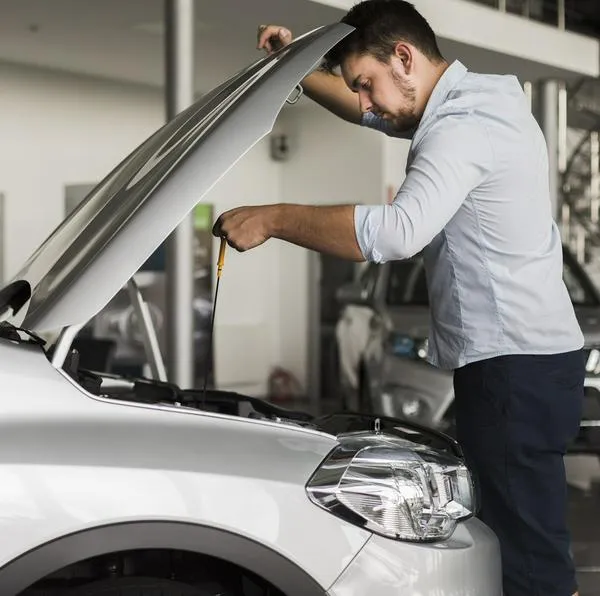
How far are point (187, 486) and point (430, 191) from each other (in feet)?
3.11

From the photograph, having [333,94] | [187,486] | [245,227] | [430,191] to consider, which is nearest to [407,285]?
[333,94]

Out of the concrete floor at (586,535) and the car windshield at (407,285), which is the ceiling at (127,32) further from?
the concrete floor at (586,535)

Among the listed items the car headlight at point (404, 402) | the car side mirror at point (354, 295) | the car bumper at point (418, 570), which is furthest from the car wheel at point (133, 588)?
the car side mirror at point (354, 295)

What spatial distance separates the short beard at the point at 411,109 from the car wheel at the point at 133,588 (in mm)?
1364

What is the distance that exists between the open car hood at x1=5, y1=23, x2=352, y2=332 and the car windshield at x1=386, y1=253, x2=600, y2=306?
13.9ft

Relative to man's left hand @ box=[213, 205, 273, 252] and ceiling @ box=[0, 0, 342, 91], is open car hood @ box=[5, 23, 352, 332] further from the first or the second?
ceiling @ box=[0, 0, 342, 91]

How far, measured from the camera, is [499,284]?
281cm

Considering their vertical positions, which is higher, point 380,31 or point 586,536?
point 380,31

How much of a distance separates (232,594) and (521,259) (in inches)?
45.6

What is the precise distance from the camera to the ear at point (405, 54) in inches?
107

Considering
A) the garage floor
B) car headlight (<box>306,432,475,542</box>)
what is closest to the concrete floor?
the garage floor

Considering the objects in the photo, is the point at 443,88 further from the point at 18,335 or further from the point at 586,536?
the point at 586,536

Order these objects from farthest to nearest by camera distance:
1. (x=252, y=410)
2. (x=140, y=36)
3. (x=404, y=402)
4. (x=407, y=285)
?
(x=140, y=36) < (x=407, y=285) < (x=404, y=402) < (x=252, y=410)

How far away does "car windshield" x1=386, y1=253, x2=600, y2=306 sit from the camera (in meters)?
6.92
